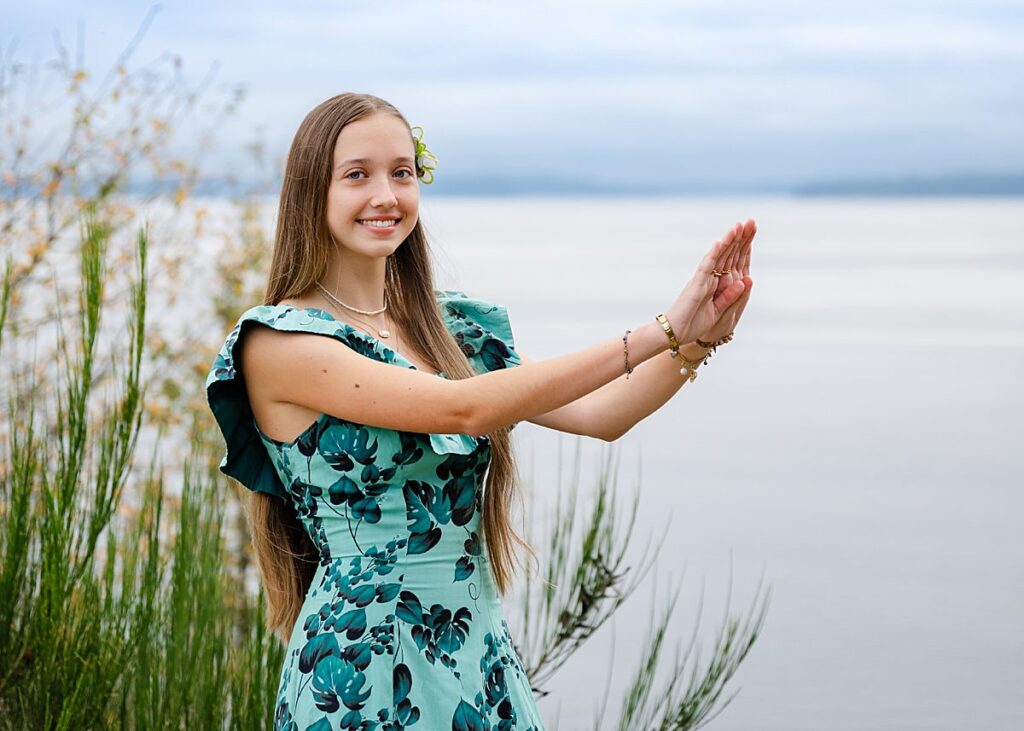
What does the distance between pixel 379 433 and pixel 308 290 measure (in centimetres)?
30

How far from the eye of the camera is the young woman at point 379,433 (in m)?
1.98

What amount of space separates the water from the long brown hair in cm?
15

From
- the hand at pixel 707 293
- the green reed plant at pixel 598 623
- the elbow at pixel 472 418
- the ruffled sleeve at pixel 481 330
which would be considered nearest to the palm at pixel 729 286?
the hand at pixel 707 293

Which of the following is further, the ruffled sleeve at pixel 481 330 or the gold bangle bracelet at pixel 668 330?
the ruffled sleeve at pixel 481 330

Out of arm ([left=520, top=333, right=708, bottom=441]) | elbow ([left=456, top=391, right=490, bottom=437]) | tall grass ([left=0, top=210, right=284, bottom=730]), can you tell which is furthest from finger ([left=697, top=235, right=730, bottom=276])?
tall grass ([left=0, top=210, right=284, bottom=730])

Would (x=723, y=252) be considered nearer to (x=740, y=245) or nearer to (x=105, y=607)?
(x=740, y=245)

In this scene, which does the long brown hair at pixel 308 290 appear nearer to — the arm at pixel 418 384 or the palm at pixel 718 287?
the arm at pixel 418 384

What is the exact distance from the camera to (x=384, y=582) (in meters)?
2.04

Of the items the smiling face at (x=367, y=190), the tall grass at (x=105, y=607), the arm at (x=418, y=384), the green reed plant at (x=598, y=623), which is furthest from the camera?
the green reed plant at (x=598, y=623)

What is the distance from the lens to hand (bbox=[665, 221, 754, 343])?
195 centimetres

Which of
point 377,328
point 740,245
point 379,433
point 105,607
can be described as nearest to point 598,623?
point 105,607

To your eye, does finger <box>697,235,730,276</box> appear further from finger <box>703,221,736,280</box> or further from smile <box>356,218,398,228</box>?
smile <box>356,218,398,228</box>

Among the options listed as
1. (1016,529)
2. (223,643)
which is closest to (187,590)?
(223,643)

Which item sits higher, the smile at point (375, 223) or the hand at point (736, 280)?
the smile at point (375, 223)
